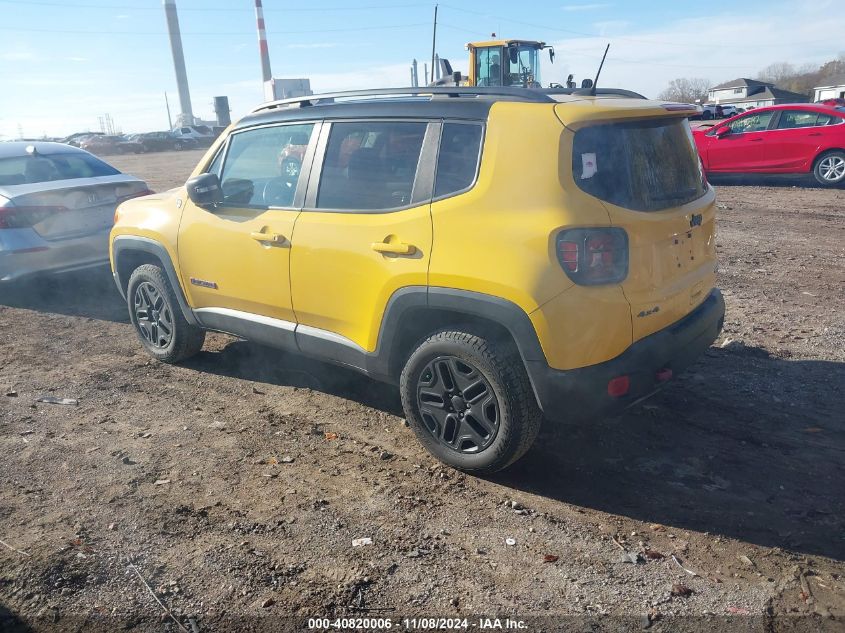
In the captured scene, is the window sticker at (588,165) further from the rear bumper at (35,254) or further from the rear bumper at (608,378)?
the rear bumper at (35,254)

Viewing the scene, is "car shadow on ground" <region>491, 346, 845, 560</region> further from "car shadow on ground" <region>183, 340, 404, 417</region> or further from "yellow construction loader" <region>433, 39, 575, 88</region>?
"yellow construction loader" <region>433, 39, 575, 88</region>

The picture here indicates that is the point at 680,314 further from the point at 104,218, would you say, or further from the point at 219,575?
the point at 104,218

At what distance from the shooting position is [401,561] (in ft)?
9.80

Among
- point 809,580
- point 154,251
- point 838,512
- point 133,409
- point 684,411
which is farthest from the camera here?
point 154,251

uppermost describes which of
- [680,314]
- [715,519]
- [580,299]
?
[580,299]

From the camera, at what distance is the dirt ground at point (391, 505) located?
2.73 m

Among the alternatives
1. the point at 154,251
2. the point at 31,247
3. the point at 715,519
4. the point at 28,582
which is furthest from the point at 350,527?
the point at 31,247

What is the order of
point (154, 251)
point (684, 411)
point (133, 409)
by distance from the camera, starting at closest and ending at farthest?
point (684, 411), point (133, 409), point (154, 251)

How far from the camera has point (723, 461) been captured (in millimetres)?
3715

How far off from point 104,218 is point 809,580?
6768mm

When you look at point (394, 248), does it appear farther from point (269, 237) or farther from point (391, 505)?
point (391, 505)

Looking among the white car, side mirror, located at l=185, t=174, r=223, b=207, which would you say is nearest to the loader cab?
side mirror, located at l=185, t=174, r=223, b=207

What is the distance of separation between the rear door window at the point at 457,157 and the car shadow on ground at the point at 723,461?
135 centimetres

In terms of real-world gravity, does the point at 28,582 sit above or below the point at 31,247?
below
